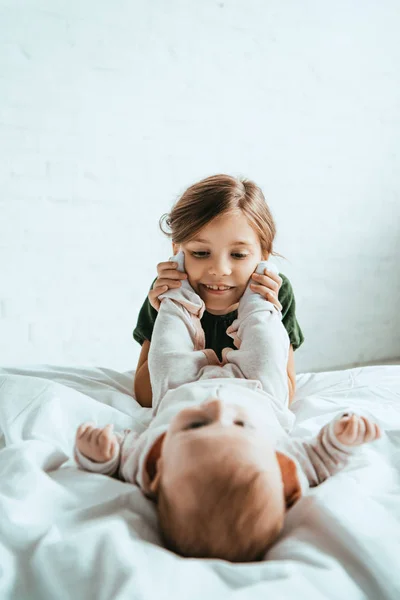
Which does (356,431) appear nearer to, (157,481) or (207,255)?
(157,481)

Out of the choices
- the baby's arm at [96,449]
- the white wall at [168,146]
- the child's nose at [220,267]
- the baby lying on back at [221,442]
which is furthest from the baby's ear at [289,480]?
the white wall at [168,146]

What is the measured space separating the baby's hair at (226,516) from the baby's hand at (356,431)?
21 centimetres

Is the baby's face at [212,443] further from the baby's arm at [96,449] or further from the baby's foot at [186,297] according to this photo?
the baby's foot at [186,297]

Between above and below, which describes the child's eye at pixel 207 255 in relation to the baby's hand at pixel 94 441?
above

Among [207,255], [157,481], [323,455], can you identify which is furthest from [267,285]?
[157,481]

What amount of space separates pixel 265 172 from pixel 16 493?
2.08 metres

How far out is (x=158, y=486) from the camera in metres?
0.81

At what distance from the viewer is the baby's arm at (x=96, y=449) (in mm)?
914

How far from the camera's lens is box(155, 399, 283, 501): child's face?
2.39 feet

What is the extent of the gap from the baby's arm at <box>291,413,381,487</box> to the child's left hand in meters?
0.40

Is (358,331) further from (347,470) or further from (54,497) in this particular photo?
A: (54,497)

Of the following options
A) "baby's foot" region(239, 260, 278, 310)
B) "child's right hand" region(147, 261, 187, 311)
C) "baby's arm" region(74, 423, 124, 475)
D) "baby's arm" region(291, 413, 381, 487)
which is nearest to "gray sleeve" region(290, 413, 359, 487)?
"baby's arm" region(291, 413, 381, 487)

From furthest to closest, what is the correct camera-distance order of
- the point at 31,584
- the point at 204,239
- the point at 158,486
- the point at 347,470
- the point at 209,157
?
the point at 209,157, the point at 204,239, the point at 347,470, the point at 158,486, the point at 31,584

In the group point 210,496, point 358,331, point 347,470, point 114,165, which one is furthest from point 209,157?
point 210,496
